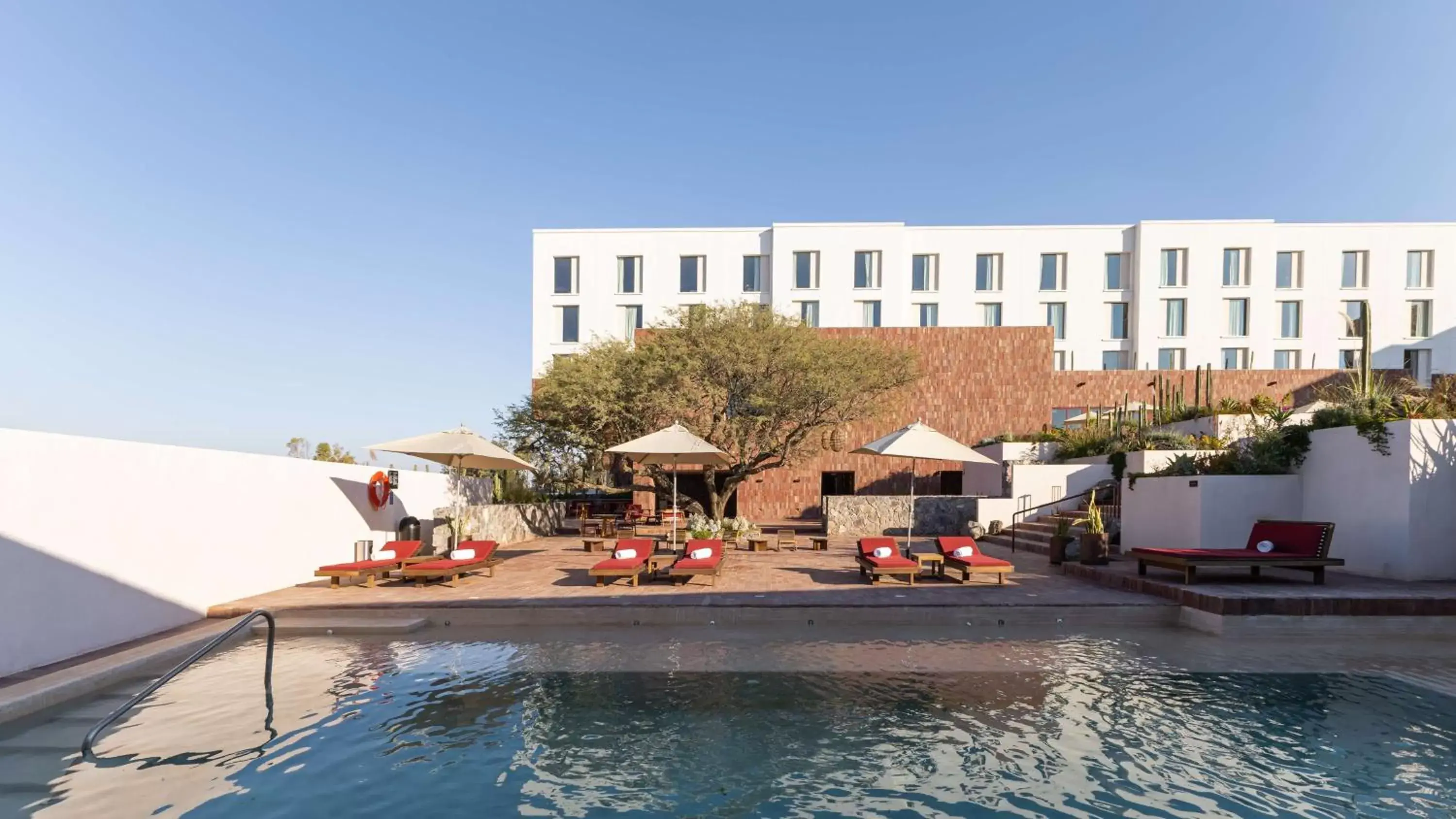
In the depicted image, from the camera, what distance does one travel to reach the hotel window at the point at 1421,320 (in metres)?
32.4

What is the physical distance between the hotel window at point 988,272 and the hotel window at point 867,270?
5487 mm

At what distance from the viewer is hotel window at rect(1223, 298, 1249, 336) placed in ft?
109

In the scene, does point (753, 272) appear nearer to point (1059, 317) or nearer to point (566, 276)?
point (566, 276)

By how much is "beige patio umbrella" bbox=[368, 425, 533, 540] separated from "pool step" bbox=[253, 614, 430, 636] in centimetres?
344

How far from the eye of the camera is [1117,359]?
34.1m

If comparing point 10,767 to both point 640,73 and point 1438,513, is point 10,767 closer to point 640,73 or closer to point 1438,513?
point 1438,513

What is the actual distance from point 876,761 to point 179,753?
5.23 m

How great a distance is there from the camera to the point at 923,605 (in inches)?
349

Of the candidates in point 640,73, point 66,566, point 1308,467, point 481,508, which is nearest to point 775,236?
point 640,73

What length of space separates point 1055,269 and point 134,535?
122 feet

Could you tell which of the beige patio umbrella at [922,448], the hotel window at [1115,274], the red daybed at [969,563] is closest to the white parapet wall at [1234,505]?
the beige patio umbrella at [922,448]

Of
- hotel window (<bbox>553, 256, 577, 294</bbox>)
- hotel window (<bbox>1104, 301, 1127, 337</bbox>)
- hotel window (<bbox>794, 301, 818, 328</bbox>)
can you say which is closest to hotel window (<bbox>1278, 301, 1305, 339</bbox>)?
hotel window (<bbox>1104, 301, 1127, 337</bbox>)

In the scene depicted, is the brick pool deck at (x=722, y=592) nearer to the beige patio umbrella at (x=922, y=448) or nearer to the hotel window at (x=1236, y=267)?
the beige patio umbrella at (x=922, y=448)

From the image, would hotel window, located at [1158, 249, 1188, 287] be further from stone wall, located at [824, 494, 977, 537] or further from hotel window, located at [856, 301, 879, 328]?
stone wall, located at [824, 494, 977, 537]
